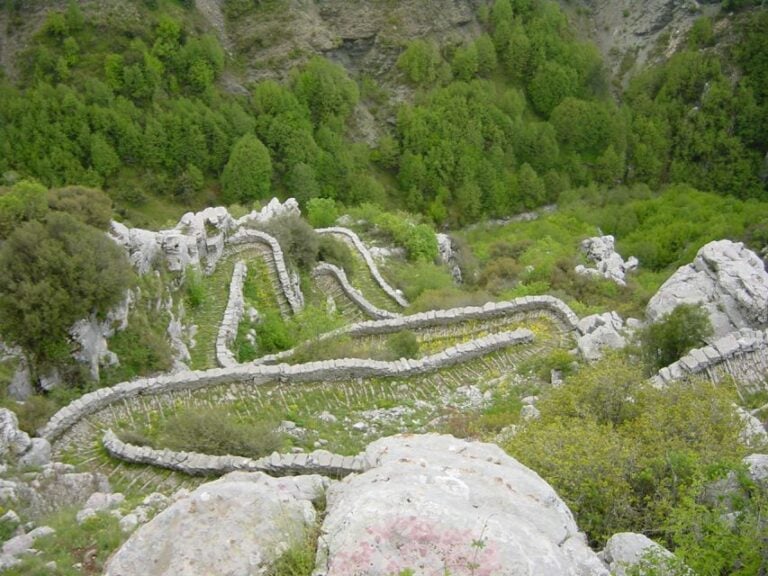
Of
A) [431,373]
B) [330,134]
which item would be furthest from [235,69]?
[431,373]

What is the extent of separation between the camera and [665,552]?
705cm

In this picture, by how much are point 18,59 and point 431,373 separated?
59895 mm

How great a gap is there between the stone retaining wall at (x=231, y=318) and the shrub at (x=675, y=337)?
11754mm

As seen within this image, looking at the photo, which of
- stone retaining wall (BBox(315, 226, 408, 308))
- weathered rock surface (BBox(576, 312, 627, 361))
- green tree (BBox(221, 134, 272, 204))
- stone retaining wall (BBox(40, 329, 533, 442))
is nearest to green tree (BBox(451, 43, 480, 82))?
green tree (BBox(221, 134, 272, 204))

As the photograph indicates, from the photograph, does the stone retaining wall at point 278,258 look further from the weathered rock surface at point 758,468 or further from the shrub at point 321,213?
the weathered rock surface at point 758,468

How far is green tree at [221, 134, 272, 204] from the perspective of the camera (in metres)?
58.8

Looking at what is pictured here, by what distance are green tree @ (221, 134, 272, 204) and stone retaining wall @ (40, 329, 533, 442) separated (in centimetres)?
4412

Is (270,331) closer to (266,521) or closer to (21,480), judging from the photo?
(21,480)

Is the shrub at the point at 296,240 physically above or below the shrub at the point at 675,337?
below

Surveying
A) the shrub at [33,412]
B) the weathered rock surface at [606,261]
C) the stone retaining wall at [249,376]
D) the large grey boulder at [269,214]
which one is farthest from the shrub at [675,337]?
the large grey boulder at [269,214]

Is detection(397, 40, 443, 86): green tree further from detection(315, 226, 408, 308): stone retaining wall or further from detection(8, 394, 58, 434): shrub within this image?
detection(8, 394, 58, 434): shrub

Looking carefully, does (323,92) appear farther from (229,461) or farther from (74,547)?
(74,547)

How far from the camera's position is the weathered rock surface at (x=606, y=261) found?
123ft

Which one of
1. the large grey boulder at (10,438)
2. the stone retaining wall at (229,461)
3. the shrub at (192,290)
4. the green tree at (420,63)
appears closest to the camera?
the stone retaining wall at (229,461)
